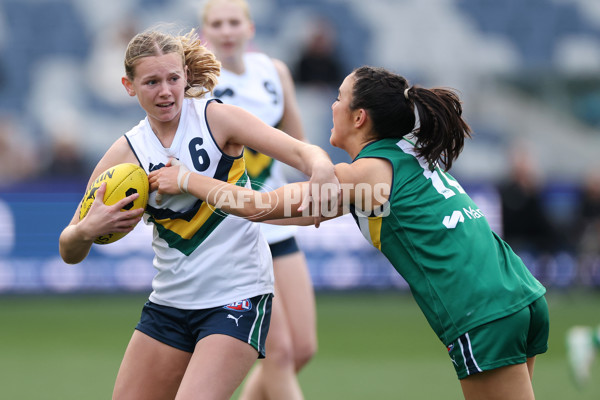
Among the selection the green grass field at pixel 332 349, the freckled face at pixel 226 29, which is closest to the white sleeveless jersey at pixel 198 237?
the freckled face at pixel 226 29

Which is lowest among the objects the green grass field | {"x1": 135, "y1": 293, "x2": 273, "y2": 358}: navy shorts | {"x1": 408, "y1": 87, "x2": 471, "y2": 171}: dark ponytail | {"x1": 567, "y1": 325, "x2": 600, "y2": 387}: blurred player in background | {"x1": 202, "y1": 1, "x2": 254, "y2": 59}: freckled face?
the green grass field

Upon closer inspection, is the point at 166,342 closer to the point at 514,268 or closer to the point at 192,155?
the point at 192,155

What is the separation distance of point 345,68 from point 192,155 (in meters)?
9.98

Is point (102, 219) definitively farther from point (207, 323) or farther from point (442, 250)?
→ point (442, 250)

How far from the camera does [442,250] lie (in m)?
3.46

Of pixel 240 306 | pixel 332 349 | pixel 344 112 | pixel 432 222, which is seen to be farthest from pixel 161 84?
pixel 332 349

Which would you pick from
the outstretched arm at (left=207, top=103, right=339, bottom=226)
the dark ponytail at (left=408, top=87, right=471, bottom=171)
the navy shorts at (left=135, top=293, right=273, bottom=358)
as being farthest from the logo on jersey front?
the dark ponytail at (left=408, top=87, right=471, bottom=171)

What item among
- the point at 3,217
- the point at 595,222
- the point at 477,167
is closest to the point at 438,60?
the point at 477,167

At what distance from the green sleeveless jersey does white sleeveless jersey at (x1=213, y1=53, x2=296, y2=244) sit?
1.59 meters

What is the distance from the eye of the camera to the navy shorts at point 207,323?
3492 mm

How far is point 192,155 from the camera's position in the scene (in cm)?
358

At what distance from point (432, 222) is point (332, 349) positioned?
16.1ft

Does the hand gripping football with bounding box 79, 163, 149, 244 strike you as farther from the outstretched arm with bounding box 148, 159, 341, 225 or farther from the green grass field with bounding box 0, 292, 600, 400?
the green grass field with bounding box 0, 292, 600, 400

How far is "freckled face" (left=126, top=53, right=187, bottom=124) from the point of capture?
350 centimetres
